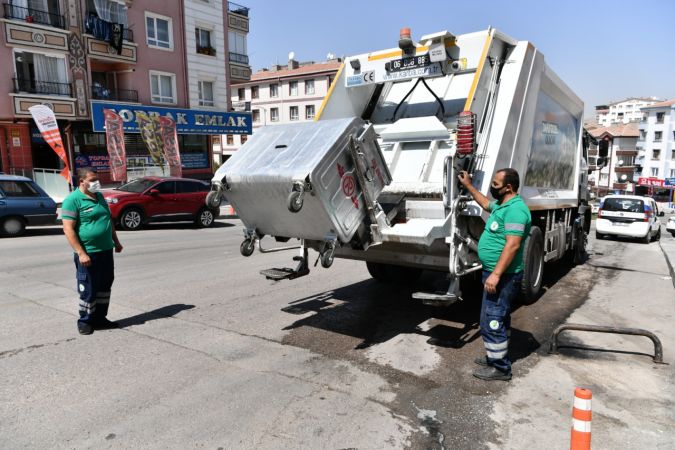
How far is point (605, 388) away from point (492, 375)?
0.92 meters

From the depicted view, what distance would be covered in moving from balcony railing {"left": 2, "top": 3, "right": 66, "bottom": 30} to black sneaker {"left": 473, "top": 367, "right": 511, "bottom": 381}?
24.2 m

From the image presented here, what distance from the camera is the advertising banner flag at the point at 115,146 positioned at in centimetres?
2107

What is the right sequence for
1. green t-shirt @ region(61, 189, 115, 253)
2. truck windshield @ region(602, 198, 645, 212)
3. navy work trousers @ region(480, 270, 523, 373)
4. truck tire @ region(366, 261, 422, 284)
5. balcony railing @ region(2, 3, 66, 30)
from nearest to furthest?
navy work trousers @ region(480, 270, 523, 373) → green t-shirt @ region(61, 189, 115, 253) → truck tire @ region(366, 261, 422, 284) → truck windshield @ region(602, 198, 645, 212) → balcony railing @ region(2, 3, 66, 30)

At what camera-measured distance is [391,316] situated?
6102mm

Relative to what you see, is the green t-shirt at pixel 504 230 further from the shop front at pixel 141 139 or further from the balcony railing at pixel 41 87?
the balcony railing at pixel 41 87

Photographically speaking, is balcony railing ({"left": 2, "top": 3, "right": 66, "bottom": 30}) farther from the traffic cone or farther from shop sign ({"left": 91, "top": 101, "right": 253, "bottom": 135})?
the traffic cone

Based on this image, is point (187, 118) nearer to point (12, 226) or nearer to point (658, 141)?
point (12, 226)

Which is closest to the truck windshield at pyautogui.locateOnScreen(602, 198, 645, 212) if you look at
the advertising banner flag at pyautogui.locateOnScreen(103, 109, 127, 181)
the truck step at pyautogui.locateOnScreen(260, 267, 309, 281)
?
the truck step at pyautogui.locateOnScreen(260, 267, 309, 281)

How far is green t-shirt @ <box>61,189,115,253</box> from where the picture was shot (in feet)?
17.0

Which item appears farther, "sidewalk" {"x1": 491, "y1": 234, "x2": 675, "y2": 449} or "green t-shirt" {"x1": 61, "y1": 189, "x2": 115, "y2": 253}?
"green t-shirt" {"x1": 61, "y1": 189, "x2": 115, "y2": 253}

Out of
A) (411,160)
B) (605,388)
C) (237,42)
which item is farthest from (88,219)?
(237,42)

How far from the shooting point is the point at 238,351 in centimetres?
486

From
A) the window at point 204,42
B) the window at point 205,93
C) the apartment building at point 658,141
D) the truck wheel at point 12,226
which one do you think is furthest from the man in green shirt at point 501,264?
the apartment building at point 658,141

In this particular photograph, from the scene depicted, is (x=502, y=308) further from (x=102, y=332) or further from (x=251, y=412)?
(x=102, y=332)
